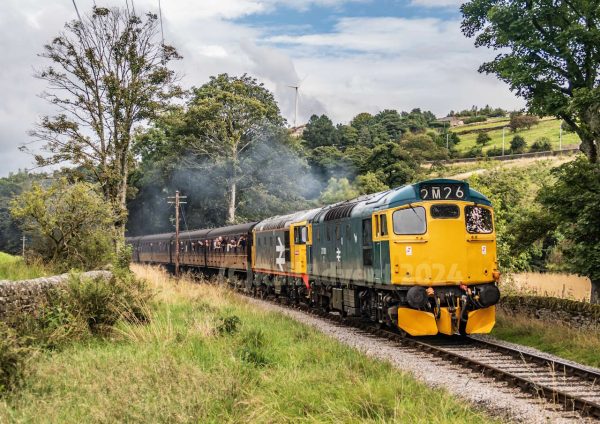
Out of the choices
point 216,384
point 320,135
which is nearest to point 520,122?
point 320,135

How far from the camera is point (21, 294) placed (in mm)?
13773

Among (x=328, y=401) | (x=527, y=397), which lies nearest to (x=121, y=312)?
(x=328, y=401)

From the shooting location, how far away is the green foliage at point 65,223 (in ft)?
71.5

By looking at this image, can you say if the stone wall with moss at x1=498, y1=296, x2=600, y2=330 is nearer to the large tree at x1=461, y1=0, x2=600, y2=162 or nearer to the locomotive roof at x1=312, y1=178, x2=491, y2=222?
the locomotive roof at x1=312, y1=178, x2=491, y2=222

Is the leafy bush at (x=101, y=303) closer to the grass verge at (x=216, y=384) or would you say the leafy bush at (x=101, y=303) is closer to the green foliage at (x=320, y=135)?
the grass verge at (x=216, y=384)

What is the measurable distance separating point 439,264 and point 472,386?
15.2 ft

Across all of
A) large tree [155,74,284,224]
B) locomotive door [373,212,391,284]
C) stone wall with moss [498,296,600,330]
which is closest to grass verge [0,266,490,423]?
locomotive door [373,212,391,284]

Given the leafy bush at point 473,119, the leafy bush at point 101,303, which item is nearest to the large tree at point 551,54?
the leafy bush at point 101,303

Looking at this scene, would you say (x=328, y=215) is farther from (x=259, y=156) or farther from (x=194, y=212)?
(x=194, y=212)

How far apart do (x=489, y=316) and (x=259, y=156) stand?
4434 cm

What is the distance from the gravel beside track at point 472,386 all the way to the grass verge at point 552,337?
272 cm

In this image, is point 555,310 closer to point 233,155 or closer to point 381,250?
point 381,250

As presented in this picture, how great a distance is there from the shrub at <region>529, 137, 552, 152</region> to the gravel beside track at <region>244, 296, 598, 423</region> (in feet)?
293

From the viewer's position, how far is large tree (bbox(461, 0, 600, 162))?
74.7 ft
